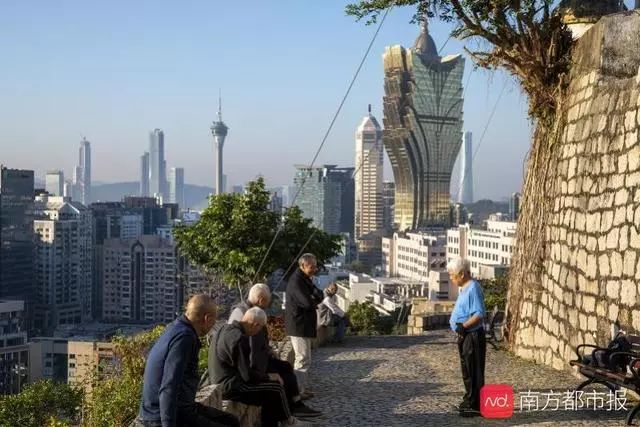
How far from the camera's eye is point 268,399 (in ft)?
23.2

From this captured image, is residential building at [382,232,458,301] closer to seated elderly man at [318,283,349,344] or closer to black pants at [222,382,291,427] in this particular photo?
seated elderly man at [318,283,349,344]

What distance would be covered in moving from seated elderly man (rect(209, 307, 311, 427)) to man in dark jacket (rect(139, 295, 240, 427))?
1333 millimetres

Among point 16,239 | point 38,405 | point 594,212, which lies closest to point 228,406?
point 594,212

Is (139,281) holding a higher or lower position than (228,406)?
lower

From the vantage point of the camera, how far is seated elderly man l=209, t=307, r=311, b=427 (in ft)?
22.5

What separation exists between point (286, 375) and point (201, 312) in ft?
9.06

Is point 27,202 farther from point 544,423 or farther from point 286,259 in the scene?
point 544,423

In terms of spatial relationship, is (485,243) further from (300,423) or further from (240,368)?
(240,368)

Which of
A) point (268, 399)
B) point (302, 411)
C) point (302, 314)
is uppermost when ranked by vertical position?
point (302, 314)

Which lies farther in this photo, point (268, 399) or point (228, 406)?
point (268, 399)

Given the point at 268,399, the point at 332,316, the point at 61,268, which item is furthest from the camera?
the point at 61,268

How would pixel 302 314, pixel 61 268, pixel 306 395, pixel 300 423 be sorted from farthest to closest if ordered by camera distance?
pixel 61 268 → pixel 302 314 → pixel 306 395 → pixel 300 423

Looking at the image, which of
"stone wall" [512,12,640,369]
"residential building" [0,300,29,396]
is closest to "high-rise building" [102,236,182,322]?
"residential building" [0,300,29,396]

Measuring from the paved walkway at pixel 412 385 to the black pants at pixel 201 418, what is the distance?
2.10m
